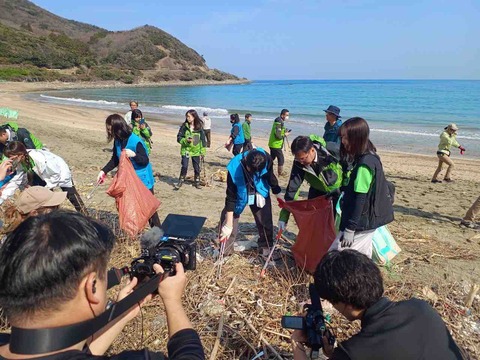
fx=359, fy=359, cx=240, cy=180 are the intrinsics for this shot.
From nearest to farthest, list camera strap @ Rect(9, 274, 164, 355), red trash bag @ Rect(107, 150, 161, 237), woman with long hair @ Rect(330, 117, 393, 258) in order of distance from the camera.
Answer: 1. camera strap @ Rect(9, 274, 164, 355)
2. woman with long hair @ Rect(330, 117, 393, 258)
3. red trash bag @ Rect(107, 150, 161, 237)

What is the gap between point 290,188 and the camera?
4.04m

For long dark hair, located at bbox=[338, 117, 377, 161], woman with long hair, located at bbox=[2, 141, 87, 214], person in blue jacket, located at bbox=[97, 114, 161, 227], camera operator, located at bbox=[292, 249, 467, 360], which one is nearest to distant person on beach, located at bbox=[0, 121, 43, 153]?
woman with long hair, located at bbox=[2, 141, 87, 214]

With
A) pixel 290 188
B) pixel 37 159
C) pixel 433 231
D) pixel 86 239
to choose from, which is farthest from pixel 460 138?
pixel 86 239

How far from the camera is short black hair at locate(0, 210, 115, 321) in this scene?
1062 mm

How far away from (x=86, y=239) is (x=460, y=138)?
66.8 feet

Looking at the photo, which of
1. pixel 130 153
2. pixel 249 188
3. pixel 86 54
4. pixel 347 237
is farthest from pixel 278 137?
pixel 86 54

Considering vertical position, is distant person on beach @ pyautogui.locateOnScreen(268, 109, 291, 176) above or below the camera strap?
below

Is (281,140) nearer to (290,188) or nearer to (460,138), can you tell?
(290,188)

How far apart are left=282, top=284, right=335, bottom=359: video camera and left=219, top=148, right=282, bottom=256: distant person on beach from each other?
2.08 metres

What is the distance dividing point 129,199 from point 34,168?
118 cm

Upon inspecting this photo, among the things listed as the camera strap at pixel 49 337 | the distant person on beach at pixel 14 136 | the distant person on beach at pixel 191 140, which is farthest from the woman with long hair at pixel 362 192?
the distant person on beach at pixel 191 140

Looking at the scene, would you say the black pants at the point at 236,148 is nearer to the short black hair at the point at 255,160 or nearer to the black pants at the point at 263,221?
the black pants at the point at 263,221

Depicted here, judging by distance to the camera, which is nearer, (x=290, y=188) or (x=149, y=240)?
(x=149, y=240)

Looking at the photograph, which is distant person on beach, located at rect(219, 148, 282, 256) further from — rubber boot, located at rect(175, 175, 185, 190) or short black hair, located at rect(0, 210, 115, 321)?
rubber boot, located at rect(175, 175, 185, 190)
